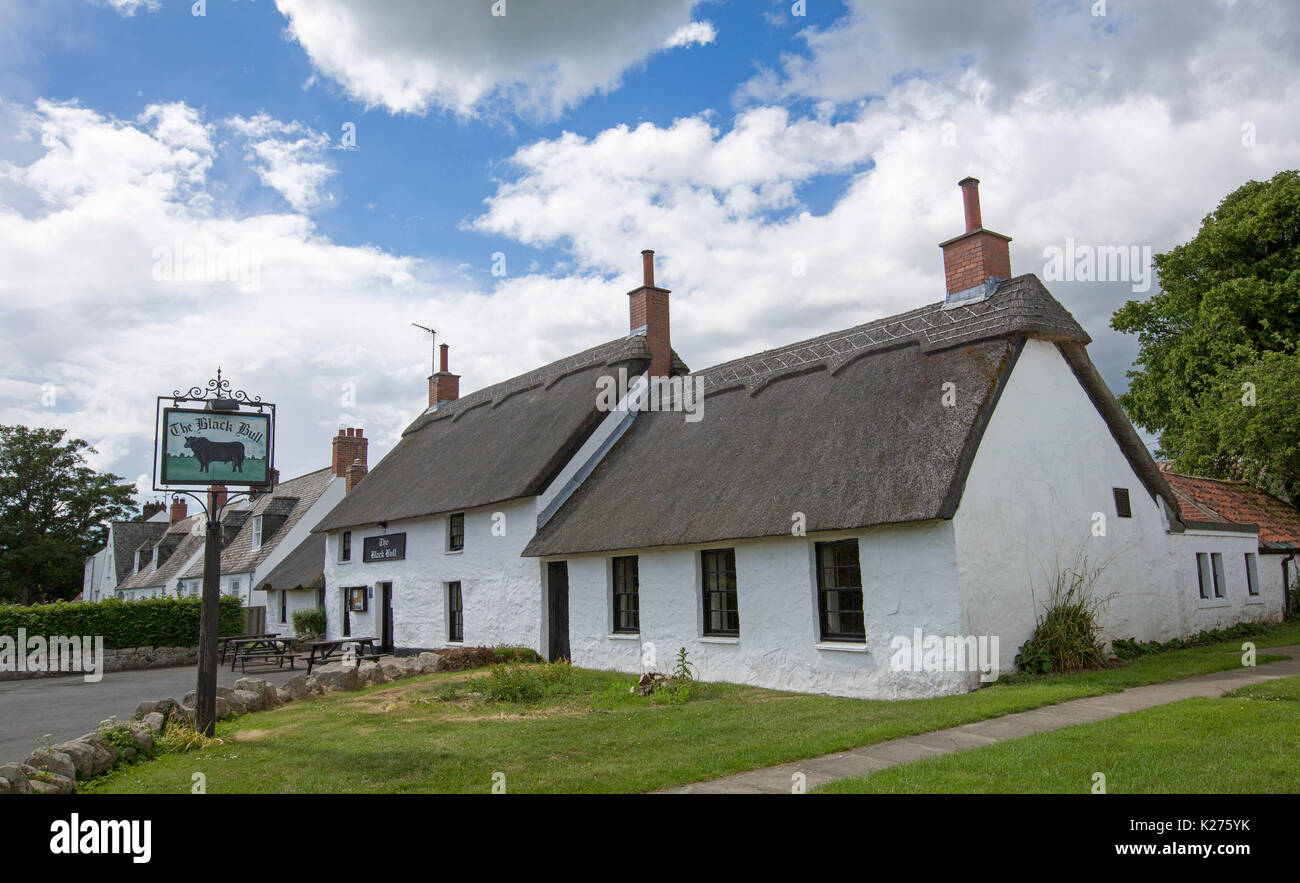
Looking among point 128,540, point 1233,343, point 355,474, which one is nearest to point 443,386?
point 355,474

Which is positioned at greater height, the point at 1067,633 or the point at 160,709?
the point at 1067,633

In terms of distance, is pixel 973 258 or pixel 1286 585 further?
pixel 1286 585

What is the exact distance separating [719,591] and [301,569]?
21231mm

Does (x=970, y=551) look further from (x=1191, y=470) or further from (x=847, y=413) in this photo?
(x=1191, y=470)

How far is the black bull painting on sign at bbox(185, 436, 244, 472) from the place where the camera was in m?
11.1

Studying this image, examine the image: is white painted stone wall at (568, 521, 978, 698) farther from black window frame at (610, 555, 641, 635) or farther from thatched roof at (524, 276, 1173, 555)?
thatched roof at (524, 276, 1173, 555)

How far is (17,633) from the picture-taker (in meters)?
23.5

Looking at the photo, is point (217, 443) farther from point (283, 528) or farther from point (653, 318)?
point (283, 528)

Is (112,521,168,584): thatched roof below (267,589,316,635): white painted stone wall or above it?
above

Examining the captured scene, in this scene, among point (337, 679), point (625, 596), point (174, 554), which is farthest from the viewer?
point (174, 554)

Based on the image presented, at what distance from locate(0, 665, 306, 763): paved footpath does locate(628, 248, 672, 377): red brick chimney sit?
1132 cm

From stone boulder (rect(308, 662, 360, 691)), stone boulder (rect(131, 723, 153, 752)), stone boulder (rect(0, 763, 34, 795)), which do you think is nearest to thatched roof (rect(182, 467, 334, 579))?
stone boulder (rect(308, 662, 360, 691))

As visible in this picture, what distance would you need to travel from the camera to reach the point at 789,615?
13.1 metres
